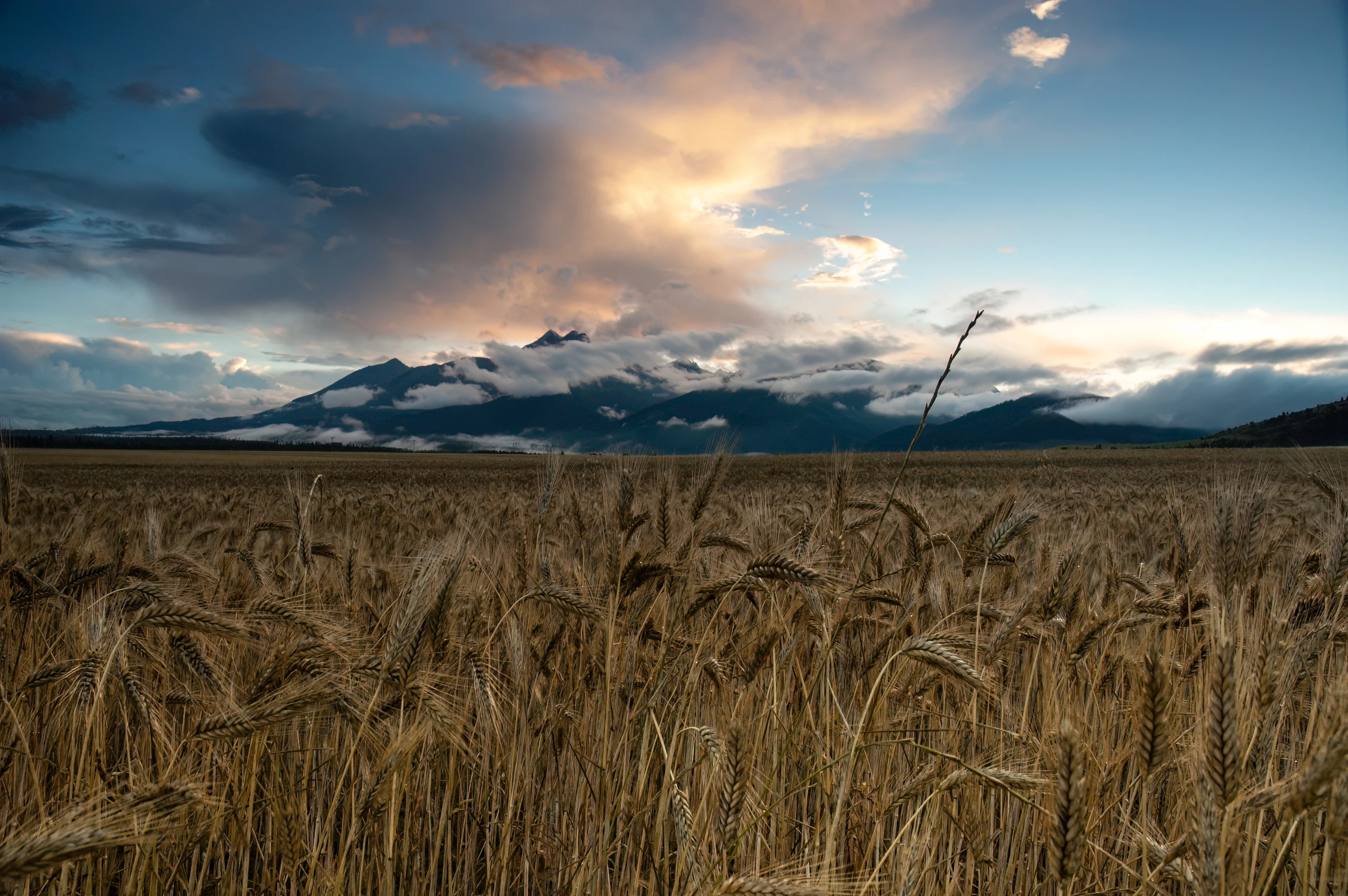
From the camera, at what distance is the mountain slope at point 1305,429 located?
5315 inches

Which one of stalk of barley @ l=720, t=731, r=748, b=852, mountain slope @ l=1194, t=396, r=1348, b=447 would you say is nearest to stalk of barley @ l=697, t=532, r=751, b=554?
stalk of barley @ l=720, t=731, r=748, b=852

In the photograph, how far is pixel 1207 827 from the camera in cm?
122

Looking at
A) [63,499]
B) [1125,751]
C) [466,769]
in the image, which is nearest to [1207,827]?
[1125,751]

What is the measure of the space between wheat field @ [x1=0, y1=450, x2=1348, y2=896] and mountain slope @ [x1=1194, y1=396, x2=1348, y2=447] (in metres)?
164

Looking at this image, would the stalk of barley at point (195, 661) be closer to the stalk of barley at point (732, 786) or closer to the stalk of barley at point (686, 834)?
the stalk of barley at point (686, 834)

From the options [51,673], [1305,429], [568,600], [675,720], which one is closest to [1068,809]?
[675,720]

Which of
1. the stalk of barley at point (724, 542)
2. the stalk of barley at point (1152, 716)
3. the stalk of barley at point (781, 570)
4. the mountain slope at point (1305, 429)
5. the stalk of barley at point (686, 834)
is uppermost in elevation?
the mountain slope at point (1305, 429)

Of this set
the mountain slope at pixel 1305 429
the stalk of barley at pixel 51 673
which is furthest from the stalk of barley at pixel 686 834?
the mountain slope at pixel 1305 429

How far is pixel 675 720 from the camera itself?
232 centimetres

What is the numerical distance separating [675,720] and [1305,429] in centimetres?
20363

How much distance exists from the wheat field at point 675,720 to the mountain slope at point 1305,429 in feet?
539

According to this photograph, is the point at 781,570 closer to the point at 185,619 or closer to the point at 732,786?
the point at 732,786

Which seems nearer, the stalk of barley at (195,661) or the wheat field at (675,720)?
the wheat field at (675,720)

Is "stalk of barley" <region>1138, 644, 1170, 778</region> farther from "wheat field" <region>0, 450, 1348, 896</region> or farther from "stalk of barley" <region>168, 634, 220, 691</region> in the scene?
"stalk of barley" <region>168, 634, 220, 691</region>
